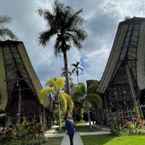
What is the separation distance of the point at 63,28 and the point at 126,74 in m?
9.98

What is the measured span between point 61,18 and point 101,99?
36.6 ft

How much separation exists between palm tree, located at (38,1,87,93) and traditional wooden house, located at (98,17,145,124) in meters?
4.86

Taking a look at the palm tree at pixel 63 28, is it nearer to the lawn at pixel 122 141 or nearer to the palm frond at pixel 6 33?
the palm frond at pixel 6 33

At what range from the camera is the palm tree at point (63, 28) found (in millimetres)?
47969

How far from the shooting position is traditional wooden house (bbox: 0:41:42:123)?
40.9 meters

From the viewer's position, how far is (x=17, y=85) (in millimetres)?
41719

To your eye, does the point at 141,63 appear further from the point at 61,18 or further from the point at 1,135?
the point at 1,135

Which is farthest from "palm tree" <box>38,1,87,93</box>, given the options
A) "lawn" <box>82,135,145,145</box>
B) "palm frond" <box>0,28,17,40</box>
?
"lawn" <box>82,135,145,145</box>

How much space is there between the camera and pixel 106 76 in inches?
1906

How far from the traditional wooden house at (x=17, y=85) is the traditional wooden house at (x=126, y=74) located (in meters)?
8.75

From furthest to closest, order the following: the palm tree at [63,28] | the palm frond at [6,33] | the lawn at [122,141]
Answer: the palm tree at [63,28] → the palm frond at [6,33] → the lawn at [122,141]

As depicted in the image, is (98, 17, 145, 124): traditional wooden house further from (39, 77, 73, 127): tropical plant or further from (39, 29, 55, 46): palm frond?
(39, 29, 55, 46): palm frond

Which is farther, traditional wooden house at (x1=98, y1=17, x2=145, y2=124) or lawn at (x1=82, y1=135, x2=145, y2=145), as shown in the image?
traditional wooden house at (x1=98, y1=17, x2=145, y2=124)

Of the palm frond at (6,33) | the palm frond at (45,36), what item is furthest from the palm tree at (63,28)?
the palm frond at (6,33)
